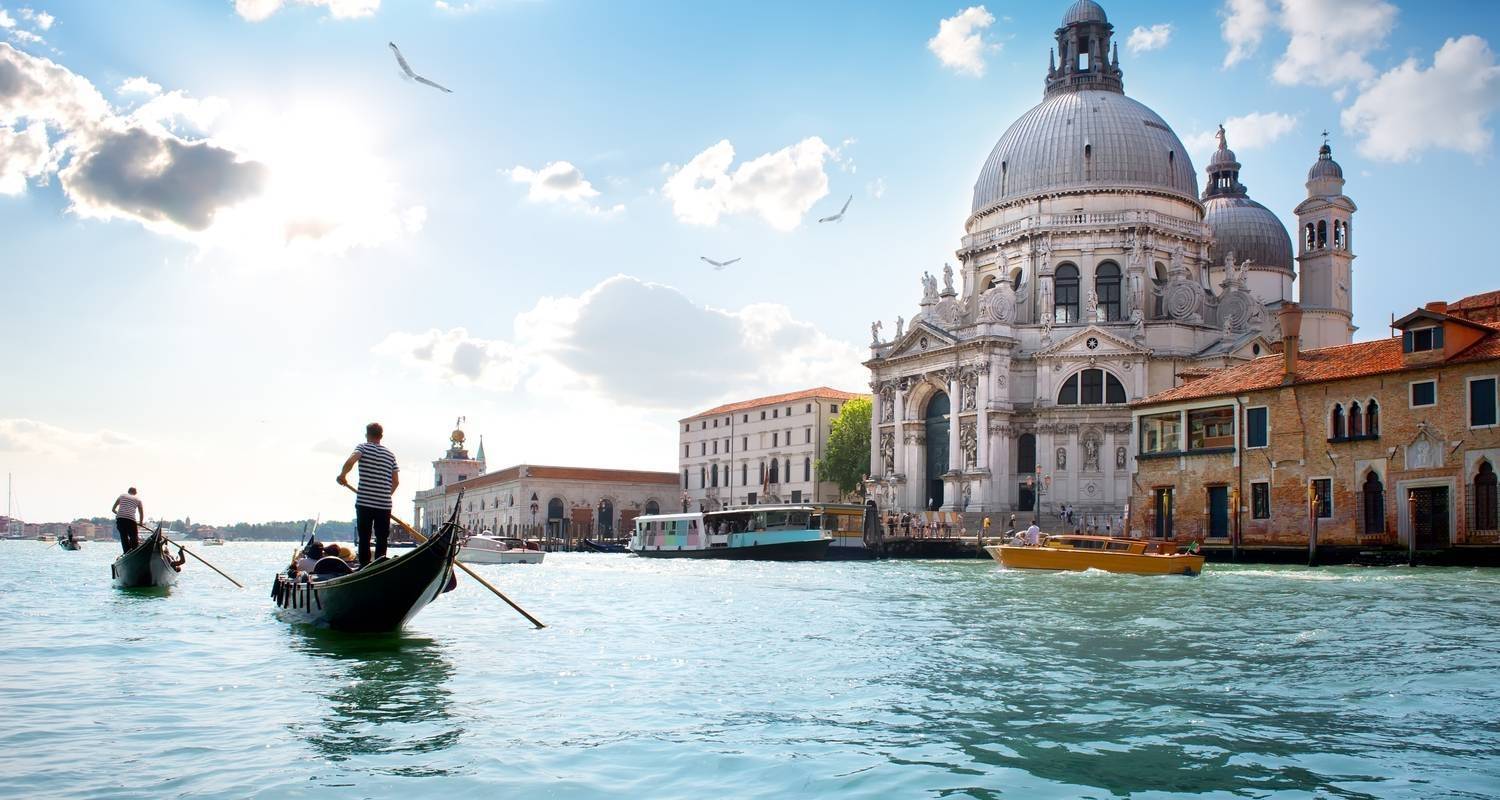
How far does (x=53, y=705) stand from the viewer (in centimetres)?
→ 764

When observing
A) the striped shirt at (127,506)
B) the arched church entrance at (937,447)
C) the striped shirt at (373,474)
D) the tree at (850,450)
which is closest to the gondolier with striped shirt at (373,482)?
the striped shirt at (373,474)

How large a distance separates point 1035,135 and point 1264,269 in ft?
39.1

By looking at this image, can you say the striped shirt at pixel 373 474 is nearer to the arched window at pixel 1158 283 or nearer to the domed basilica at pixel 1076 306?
the domed basilica at pixel 1076 306

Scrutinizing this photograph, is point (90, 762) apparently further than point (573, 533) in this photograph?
No

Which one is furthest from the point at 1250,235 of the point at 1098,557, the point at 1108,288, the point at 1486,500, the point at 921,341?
the point at 1098,557

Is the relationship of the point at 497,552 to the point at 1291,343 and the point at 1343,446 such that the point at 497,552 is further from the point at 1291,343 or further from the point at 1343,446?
the point at 1343,446

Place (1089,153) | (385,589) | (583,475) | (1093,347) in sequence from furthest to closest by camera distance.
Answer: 1. (583,475)
2. (1089,153)
3. (1093,347)
4. (385,589)

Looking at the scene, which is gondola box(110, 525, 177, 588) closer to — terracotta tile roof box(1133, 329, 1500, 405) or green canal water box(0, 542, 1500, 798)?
green canal water box(0, 542, 1500, 798)

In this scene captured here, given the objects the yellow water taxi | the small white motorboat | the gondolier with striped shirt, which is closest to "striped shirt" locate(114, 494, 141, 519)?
the gondolier with striped shirt

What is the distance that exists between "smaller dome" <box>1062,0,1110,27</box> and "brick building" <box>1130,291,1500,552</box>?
25.5 metres

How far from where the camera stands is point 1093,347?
44.0m

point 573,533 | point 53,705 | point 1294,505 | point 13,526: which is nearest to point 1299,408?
point 1294,505

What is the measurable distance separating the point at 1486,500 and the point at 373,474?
73.5 ft

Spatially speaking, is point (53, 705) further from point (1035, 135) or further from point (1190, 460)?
point (1035, 135)
